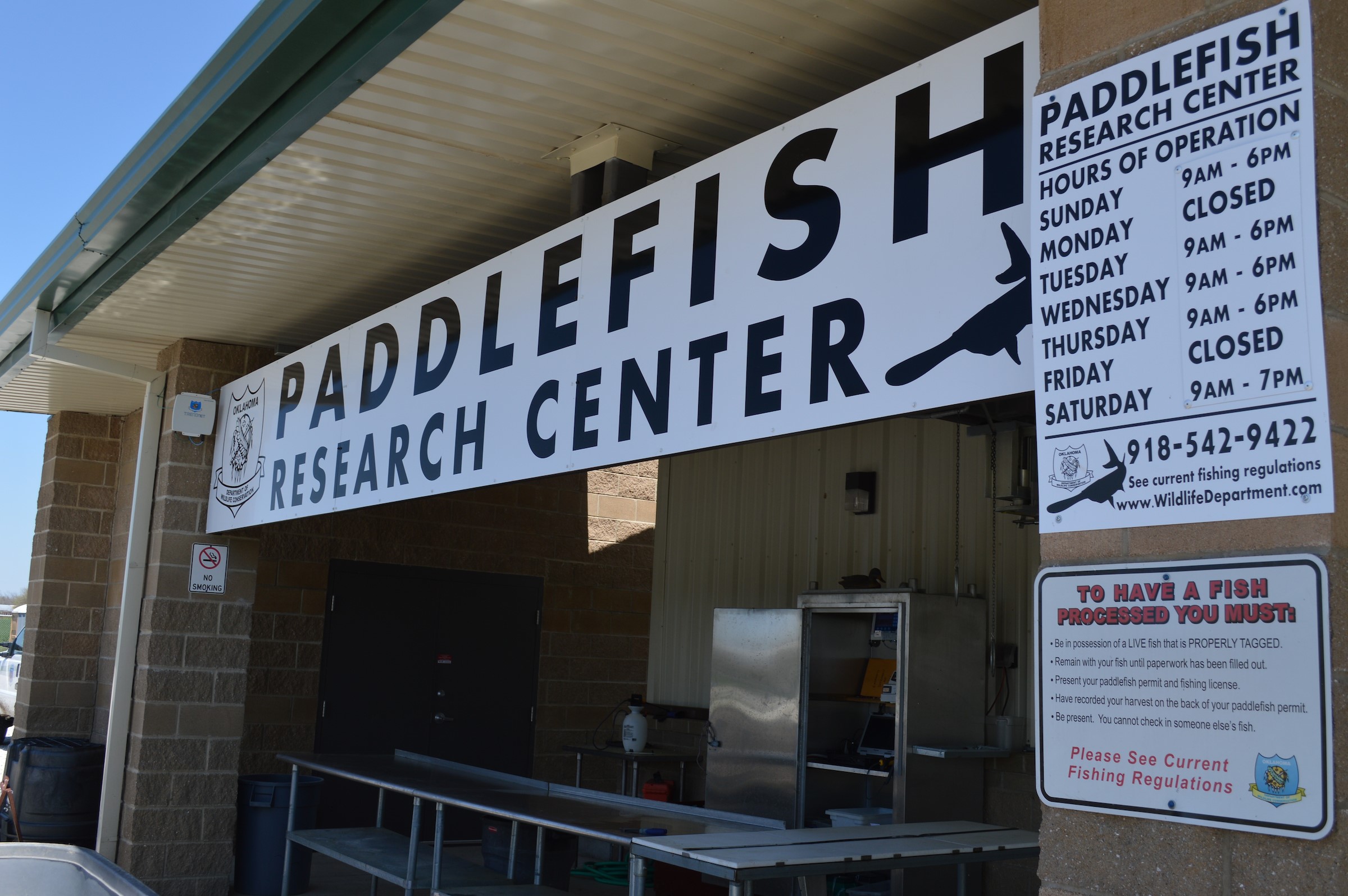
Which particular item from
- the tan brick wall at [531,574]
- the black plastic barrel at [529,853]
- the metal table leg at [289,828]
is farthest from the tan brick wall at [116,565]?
the black plastic barrel at [529,853]

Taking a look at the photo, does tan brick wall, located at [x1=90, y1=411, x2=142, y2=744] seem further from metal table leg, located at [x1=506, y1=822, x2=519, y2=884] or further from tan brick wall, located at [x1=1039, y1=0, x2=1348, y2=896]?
tan brick wall, located at [x1=1039, y1=0, x2=1348, y2=896]

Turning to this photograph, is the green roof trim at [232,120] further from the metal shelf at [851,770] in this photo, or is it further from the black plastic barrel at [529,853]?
the metal shelf at [851,770]

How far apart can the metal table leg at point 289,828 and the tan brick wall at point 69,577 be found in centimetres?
346

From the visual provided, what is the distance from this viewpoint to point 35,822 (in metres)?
7.71

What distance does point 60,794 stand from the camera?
7777mm

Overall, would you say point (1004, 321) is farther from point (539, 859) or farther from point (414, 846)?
point (414, 846)

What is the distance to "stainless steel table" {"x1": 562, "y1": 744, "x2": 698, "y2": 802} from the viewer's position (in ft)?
27.3

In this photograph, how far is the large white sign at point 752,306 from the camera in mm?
2787

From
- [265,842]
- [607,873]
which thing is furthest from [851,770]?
[265,842]

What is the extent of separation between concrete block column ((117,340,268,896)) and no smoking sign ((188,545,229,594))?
0.04 meters

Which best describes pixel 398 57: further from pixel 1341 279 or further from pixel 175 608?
pixel 175 608

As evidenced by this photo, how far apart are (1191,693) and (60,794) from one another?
784 cm

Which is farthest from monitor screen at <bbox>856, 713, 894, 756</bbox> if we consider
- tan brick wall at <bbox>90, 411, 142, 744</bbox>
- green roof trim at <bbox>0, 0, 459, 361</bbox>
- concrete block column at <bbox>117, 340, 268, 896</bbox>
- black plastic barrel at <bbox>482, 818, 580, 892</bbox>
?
tan brick wall at <bbox>90, 411, 142, 744</bbox>

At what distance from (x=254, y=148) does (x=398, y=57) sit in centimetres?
100
